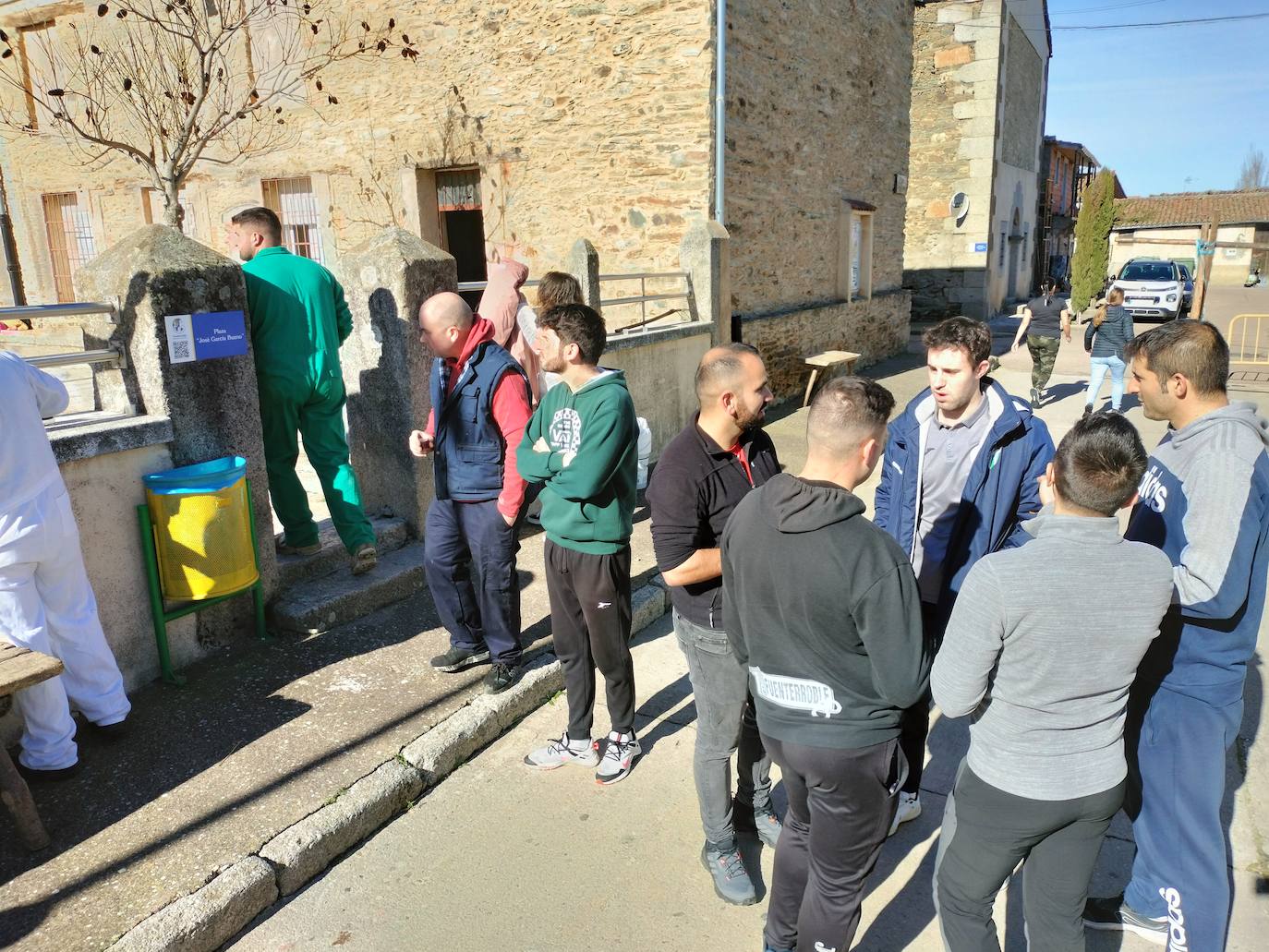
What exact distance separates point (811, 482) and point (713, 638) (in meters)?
0.89

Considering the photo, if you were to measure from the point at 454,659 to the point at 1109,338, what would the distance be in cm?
872

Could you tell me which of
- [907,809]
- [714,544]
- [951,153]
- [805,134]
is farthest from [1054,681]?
[951,153]

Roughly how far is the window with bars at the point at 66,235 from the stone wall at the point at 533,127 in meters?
3.81

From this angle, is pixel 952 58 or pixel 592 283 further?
pixel 952 58

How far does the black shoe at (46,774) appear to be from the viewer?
128 inches

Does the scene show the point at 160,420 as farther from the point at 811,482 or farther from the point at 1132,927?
the point at 1132,927

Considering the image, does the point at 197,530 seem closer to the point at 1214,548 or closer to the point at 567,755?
the point at 567,755

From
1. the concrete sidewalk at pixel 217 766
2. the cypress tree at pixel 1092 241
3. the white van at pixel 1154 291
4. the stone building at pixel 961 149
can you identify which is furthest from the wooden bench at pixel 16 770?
the white van at pixel 1154 291

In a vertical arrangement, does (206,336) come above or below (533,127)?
below

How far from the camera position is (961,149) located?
21.0 metres

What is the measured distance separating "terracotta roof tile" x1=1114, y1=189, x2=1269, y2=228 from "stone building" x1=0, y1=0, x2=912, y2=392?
111 ft

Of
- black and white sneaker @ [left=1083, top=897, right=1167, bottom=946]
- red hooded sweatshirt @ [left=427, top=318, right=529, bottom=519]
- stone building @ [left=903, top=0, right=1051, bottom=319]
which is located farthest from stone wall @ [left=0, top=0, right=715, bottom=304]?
stone building @ [left=903, top=0, right=1051, bottom=319]

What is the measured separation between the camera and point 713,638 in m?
2.80

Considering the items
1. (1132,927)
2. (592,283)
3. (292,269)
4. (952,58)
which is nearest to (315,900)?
(1132,927)
